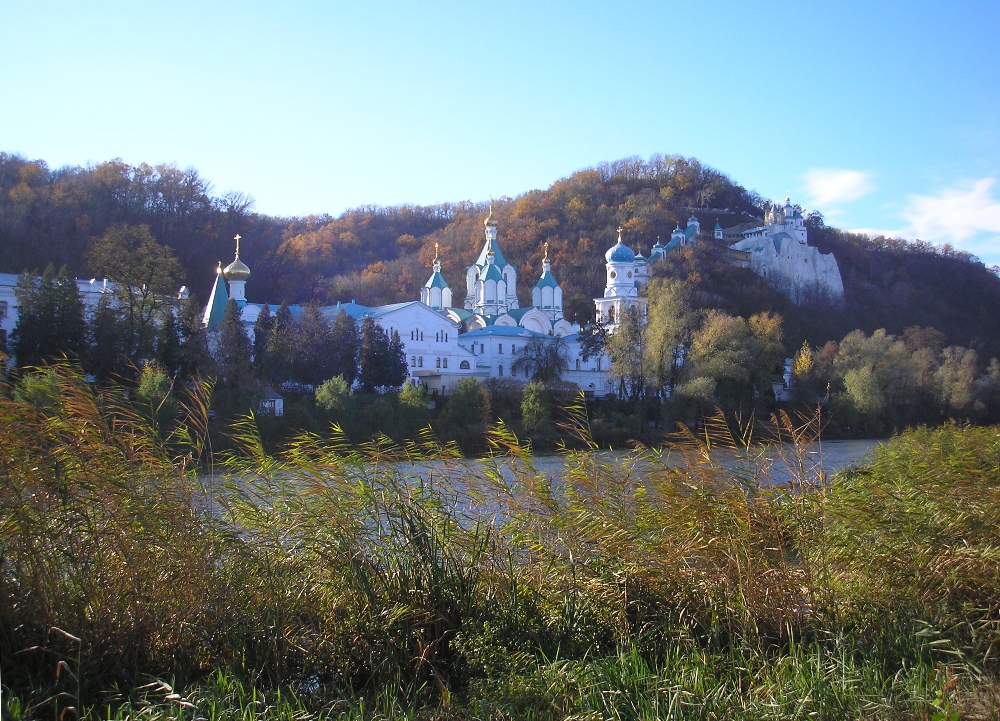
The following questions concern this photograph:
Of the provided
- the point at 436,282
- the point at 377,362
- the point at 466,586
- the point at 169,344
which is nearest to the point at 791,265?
the point at 436,282

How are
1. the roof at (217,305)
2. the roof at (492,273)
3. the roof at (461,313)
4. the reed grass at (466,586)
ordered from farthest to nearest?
the roof at (492,273) → the roof at (461,313) → the roof at (217,305) → the reed grass at (466,586)

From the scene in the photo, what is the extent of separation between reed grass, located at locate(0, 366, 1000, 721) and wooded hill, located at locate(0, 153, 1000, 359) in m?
42.6

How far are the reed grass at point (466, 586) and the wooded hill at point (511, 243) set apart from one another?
42.6 meters

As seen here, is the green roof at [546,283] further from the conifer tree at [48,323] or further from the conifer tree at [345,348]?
the conifer tree at [48,323]

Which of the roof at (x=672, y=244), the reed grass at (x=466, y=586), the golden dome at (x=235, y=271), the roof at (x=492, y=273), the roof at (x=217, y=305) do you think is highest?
the roof at (x=672, y=244)

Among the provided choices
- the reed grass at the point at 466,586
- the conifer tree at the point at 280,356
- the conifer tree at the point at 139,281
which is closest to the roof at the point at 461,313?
the conifer tree at the point at 280,356

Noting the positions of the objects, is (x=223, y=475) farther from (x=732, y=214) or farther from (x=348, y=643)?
(x=732, y=214)

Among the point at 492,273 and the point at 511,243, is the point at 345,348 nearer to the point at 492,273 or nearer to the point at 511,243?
the point at 492,273

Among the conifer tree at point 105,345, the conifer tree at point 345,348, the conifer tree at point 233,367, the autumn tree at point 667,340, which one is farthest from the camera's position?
the conifer tree at point 345,348

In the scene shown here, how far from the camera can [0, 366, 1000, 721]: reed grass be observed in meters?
4.30

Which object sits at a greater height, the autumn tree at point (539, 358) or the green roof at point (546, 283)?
the green roof at point (546, 283)

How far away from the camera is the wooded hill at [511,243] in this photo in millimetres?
54312

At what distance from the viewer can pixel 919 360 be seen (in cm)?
2998

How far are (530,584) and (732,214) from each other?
319 feet
